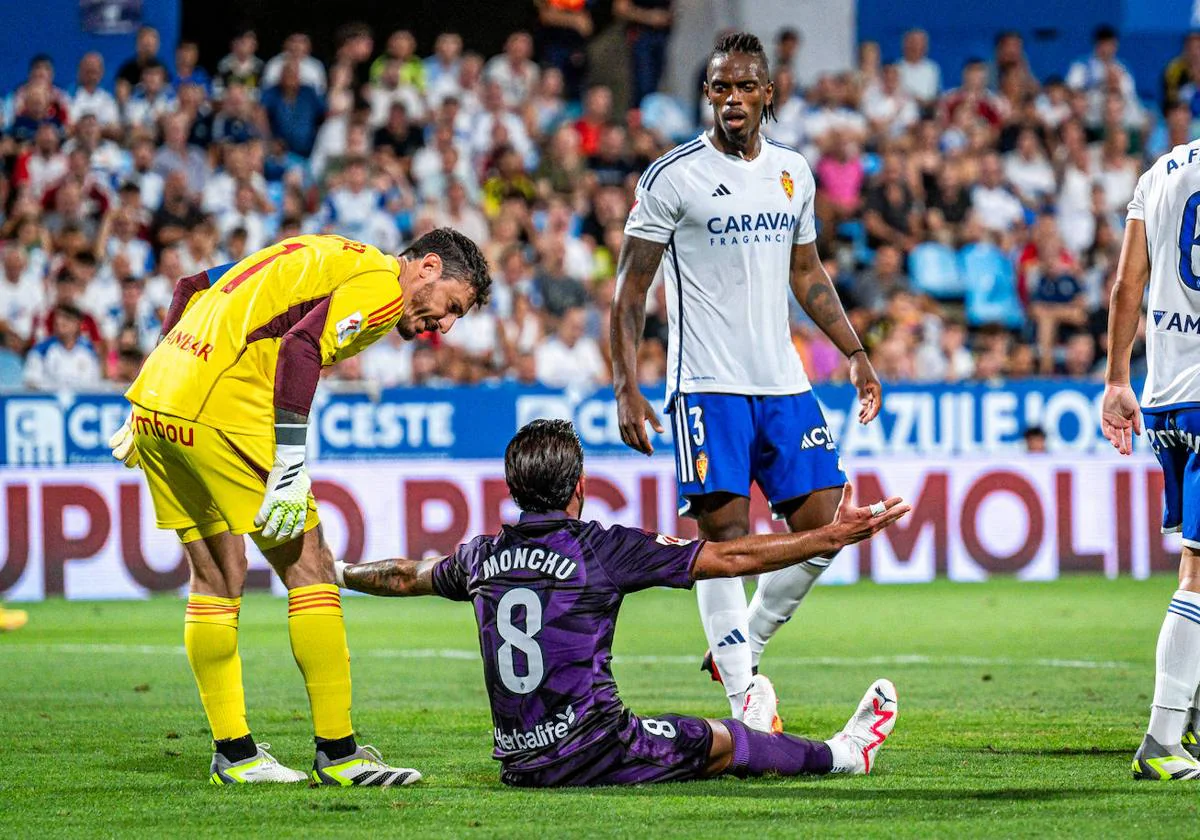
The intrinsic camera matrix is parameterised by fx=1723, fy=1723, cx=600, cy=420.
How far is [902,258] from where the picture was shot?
19312 millimetres

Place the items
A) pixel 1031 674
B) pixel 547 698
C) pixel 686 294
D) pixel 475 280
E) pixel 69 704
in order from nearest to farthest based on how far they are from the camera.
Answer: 1. pixel 547 698
2. pixel 475 280
3. pixel 686 294
4. pixel 69 704
5. pixel 1031 674

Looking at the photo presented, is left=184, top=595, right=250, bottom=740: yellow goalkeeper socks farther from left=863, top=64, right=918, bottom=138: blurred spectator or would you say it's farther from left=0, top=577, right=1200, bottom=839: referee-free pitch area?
left=863, top=64, right=918, bottom=138: blurred spectator

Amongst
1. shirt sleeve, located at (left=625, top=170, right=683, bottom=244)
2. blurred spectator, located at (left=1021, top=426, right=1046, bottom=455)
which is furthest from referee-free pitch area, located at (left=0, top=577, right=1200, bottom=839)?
shirt sleeve, located at (left=625, top=170, right=683, bottom=244)

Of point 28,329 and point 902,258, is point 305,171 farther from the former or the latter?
point 902,258

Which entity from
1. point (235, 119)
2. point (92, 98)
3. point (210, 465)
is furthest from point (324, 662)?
Answer: point (92, 98)

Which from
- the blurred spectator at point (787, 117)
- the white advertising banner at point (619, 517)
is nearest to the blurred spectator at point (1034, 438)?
the white advertising banner at point (619, 517)

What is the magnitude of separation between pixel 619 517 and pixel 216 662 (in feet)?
29.9

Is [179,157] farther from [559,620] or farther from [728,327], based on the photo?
[559,620]

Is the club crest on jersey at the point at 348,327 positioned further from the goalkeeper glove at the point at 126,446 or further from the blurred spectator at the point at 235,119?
the blurred spectator at the point at 235,119

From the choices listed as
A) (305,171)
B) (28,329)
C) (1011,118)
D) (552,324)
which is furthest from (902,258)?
(28,329)

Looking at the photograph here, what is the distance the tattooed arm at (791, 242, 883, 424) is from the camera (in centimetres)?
735

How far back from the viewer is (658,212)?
695cm

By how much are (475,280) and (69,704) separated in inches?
144

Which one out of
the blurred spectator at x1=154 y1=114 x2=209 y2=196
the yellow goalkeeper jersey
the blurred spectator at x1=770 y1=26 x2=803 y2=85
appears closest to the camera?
the yellow goalkeeper jersey
